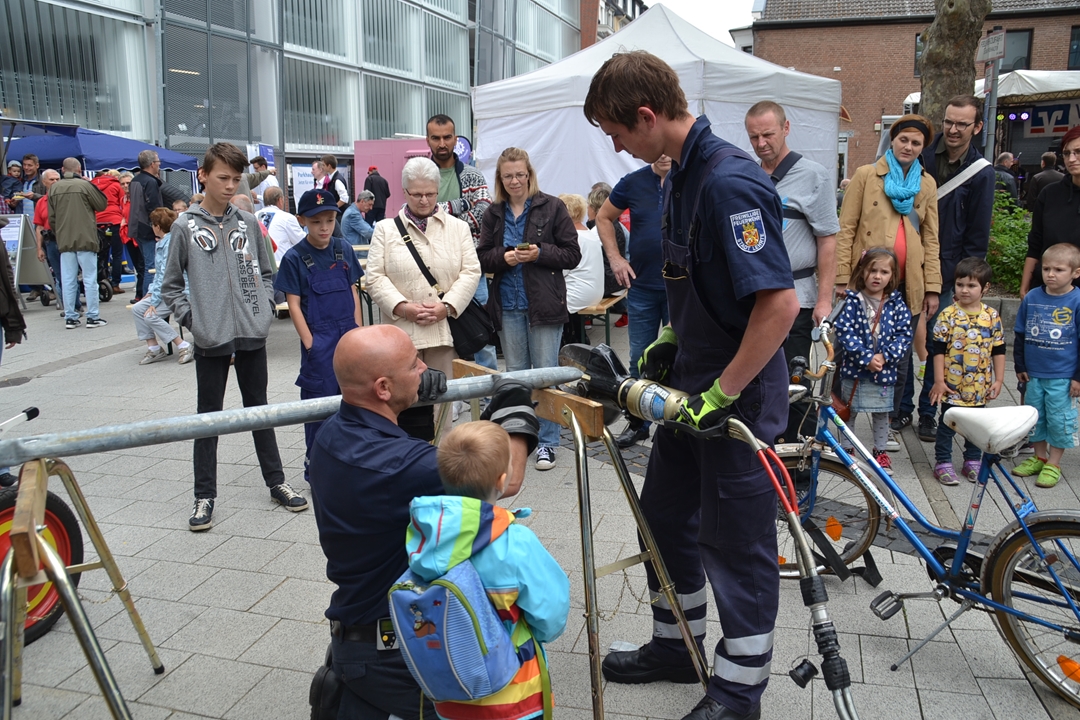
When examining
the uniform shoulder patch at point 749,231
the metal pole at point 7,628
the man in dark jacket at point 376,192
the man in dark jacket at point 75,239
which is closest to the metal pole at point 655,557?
the uniform shoulder patch at point 749,231

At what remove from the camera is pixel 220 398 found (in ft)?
15.1

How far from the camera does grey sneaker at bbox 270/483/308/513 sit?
4.77 meters

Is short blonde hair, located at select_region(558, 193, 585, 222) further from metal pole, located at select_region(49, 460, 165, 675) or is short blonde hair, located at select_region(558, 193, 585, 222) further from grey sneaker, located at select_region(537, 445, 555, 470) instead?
metal pole, located at select_region(49, 460, 165, 675)

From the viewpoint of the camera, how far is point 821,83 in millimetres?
11672

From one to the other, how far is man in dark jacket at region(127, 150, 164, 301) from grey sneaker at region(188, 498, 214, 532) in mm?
8085

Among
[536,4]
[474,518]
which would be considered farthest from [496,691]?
[536,4]

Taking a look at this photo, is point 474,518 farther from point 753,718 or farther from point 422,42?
point 422,42

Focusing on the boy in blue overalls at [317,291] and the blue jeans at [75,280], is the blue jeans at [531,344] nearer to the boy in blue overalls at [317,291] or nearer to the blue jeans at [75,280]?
the boy in blue overalls at [317,291]

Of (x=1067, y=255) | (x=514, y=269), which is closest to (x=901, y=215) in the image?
(x=1067, y=255)

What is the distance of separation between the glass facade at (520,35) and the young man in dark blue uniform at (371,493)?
108ft

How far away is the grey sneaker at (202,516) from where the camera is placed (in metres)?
4.49

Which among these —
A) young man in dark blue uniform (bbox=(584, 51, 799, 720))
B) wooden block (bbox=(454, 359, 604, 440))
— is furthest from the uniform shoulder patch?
wooden block (bbox=(454, 359, 604, 440))

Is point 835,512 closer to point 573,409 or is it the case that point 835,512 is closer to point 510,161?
point 573,409

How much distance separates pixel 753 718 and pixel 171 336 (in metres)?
7.78
